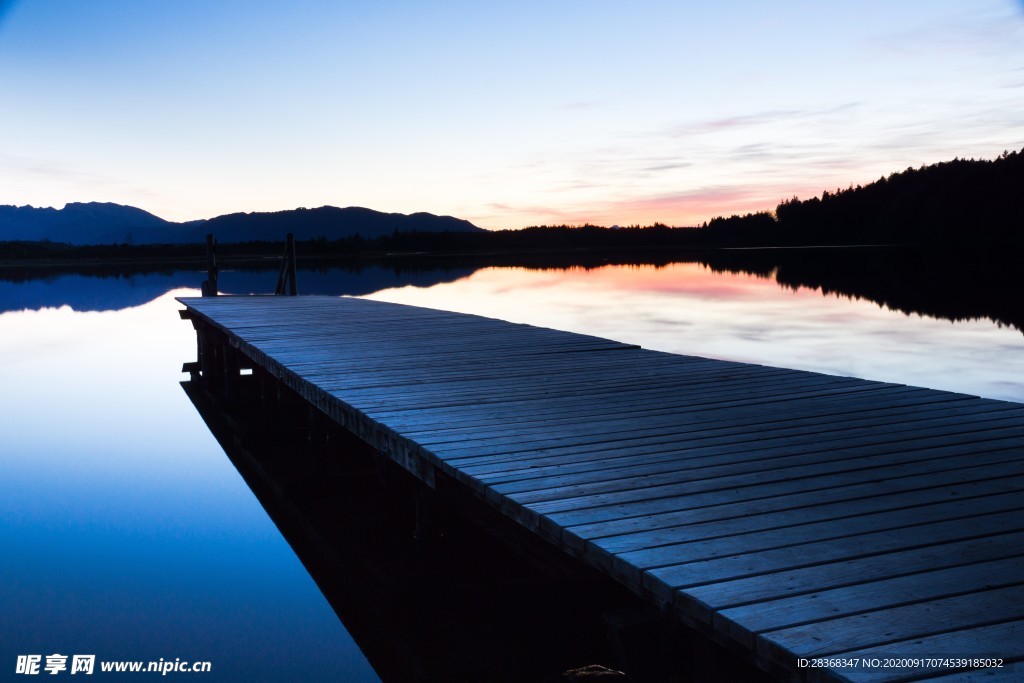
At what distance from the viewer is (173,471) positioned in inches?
338

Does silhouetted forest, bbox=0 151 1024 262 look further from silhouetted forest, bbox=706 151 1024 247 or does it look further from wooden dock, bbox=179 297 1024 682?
wooden dock, bbox=179 297 1024 682

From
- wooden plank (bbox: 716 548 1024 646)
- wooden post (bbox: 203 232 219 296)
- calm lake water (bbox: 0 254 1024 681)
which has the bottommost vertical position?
calm lake water (bbox: 0 254 1024 681)

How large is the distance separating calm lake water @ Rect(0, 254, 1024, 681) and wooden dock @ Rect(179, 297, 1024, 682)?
4.25 ft

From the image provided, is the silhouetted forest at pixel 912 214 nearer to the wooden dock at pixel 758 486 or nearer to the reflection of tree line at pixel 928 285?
the reflection of tree line at pixel 928 285

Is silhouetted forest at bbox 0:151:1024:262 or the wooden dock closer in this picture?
the wooden dock

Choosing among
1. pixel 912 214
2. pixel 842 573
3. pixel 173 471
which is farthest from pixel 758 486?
pixel 912 214

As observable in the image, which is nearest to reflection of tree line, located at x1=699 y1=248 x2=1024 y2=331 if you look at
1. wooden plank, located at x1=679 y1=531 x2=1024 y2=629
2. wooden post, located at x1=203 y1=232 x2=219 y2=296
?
wooden post, located at x1=203 y1=232 x2=219 y2=296

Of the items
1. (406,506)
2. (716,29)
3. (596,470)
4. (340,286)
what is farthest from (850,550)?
(340,286)

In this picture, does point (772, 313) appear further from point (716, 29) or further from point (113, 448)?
point (113, 448)

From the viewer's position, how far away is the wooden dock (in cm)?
219

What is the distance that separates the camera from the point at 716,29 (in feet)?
69.9

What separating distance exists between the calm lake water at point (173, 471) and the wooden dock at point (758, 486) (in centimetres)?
130

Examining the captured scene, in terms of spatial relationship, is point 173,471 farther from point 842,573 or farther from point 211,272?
point 211,272

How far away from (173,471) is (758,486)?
694cm
